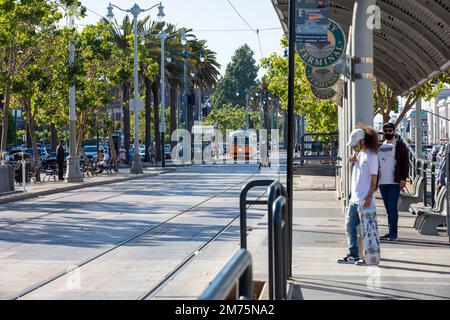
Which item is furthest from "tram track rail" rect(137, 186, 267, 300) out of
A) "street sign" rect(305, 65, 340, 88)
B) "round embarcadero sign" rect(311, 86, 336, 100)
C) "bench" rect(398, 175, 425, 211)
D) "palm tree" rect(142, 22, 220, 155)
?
"palm tree" rect(142, 22, 220, 155)

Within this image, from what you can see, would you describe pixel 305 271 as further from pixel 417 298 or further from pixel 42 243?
pixel 42 243

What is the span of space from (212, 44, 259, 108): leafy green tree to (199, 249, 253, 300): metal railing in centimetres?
17371

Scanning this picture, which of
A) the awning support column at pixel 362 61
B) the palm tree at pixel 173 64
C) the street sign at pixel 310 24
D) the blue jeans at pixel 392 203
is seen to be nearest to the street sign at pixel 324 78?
the awning support column at pixel 362 61

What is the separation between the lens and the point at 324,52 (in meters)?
15.7

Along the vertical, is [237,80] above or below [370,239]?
above

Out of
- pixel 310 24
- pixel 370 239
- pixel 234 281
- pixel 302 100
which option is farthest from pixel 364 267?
pixel 302 100

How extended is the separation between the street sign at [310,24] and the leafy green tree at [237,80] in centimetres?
16497

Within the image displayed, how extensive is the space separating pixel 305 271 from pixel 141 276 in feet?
6.73

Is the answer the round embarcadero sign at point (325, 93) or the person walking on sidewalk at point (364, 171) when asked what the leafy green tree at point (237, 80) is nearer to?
the round embarcadero sign at point (325, 93)

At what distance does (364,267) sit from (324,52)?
5.20 metres

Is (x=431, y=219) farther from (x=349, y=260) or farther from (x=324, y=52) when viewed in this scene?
(x=349, y=260)

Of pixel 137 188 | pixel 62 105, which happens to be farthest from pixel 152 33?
pixel 137 188

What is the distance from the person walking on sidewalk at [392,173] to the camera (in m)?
14.5
